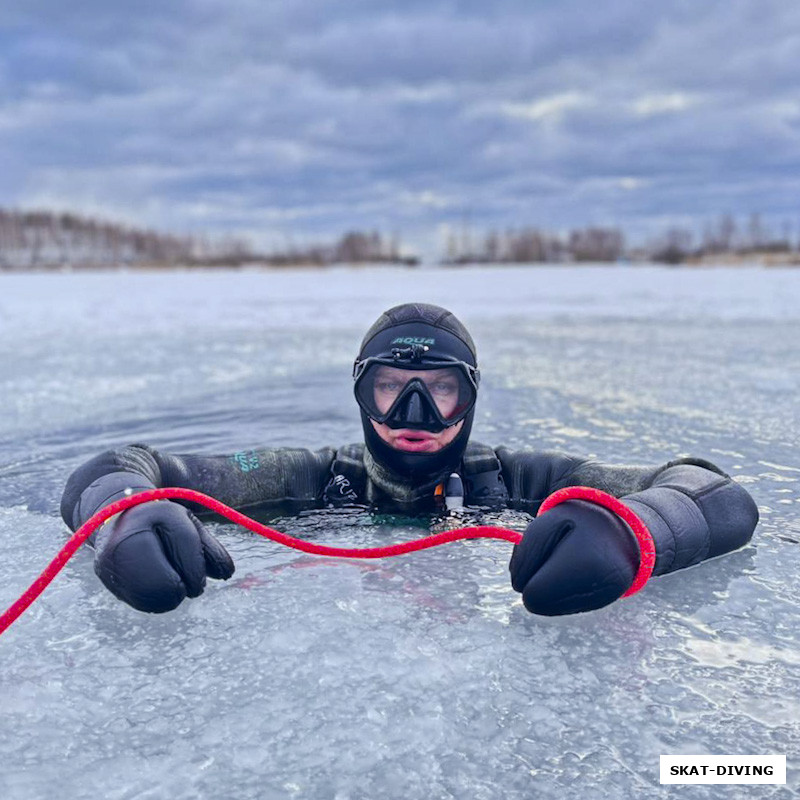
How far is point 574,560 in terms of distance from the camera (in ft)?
6.30

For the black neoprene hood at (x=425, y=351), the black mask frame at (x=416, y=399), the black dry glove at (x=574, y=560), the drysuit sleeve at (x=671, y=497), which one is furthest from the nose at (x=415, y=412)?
the black dry glove at (x=574, y=560)

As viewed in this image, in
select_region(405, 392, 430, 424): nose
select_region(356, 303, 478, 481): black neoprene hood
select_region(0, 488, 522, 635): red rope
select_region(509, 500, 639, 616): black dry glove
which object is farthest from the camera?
select_region(356, 303, 478, 481): black neoprene hood

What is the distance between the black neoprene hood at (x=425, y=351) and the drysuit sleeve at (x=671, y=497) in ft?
1.15

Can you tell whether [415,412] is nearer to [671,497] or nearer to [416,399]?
[416,399]

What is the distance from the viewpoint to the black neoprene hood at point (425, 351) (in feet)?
9.48

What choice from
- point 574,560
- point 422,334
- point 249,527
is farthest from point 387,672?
point 422,334

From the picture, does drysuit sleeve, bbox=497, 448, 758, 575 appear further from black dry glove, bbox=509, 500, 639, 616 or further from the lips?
the lips

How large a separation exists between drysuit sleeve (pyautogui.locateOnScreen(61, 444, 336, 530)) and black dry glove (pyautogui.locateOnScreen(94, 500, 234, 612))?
336 mm

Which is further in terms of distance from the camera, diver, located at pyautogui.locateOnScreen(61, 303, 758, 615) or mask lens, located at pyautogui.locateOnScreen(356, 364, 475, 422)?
mask lens, located at pyautogui.locateOnScreen(356, 364, 475, 422)

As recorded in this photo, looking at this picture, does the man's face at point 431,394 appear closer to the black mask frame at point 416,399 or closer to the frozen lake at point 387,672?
the black mask frame at point 416,399

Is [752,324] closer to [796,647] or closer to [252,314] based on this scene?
[252,314]

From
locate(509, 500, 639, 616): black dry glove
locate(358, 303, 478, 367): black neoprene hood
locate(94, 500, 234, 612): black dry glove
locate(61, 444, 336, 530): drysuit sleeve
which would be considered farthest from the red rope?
locate(358, 303, 478, 367): black neoprene hood

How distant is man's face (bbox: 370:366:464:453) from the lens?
286cm

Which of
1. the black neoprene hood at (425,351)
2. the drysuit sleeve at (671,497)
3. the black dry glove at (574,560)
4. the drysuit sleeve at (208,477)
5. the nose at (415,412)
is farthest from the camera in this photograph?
the black neoprene hood at (425,351)
